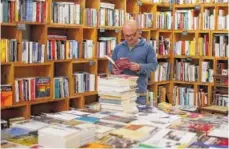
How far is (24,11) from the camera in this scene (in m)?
4.04

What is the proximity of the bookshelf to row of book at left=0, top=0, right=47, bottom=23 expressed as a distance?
1cm

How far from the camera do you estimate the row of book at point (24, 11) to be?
3.83 m

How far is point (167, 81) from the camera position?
20.9 ft

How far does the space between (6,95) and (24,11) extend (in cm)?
98

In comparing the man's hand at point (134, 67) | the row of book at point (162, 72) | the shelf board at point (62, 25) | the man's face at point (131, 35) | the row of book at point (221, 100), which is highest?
the shelf board at point (62, 25)

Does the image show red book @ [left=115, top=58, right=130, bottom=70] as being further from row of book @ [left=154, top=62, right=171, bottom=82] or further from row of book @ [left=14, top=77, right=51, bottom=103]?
row of book @ [left=154, top=62, right=171, bottom=82]

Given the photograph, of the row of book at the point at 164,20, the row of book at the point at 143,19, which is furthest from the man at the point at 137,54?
the row of book at the point at 164,20

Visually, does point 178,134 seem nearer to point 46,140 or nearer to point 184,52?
point 46,140

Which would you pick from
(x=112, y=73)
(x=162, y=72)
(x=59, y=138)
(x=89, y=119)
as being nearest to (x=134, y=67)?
(x=112, y=73)

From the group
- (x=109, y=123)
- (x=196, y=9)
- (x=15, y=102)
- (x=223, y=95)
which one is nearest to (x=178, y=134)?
(x=109, y=123)

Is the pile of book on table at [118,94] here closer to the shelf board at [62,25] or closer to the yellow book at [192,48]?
the shelf board at [62,25]

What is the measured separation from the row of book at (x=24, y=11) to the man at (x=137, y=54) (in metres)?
1.01

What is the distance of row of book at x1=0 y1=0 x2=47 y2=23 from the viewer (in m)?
3.83

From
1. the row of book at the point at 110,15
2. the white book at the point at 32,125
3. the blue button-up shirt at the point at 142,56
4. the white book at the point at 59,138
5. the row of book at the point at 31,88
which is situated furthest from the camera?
the row of book at the point at 110,15
